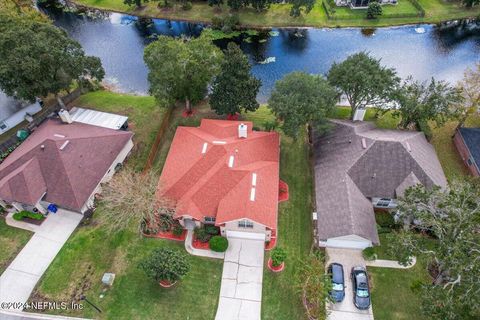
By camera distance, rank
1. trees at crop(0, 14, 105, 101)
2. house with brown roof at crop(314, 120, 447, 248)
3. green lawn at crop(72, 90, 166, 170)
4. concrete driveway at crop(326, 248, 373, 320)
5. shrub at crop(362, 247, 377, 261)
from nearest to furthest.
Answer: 1. concrete driveway at crop(326, 248, 373, 320)
2. shrub at crop(362, 247, 377, 261)
3. house with brown roof at crop(314, 120, 447, 248)
4. trees at crop(0, 14, 105, 101)
5. green lawn at crop(72, 90, 166, 170)

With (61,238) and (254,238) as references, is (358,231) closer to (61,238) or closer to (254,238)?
(254,238)

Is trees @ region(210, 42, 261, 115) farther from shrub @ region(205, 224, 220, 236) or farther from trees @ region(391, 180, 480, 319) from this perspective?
trees @ region(391, 180, 480, 319)

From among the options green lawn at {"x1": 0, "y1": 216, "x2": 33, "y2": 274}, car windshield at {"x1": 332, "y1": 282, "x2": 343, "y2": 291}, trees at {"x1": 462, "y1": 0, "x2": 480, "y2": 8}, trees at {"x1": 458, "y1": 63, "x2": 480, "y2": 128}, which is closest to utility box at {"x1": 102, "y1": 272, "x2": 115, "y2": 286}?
green lawn at {"x1": 0, "y1": 216, "x2": 33, "y2": 274}

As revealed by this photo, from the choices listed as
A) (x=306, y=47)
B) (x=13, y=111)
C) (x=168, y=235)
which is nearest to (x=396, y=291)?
(x=168, y=235)

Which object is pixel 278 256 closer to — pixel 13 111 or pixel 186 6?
pixel 13 111

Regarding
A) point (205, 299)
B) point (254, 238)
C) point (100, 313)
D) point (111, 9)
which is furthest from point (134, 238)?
point (111, 9)
